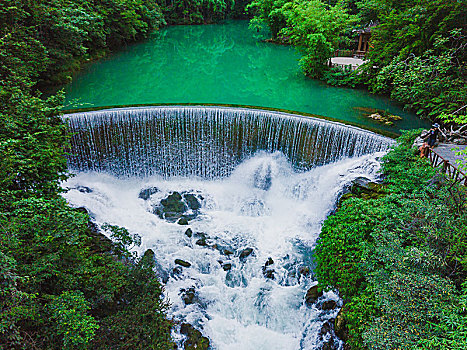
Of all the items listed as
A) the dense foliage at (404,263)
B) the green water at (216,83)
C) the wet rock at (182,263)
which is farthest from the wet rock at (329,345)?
the green water at (216,83)

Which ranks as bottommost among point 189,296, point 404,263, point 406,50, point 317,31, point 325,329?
point 189,296

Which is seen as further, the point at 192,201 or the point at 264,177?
the point at 264,177

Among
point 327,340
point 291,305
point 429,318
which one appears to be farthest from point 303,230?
point 429,318

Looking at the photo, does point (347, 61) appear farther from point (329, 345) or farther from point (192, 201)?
point (329, 345)

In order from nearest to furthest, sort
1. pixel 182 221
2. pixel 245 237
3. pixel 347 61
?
pixel 245 237, pixel 182 221, pixel 347 61

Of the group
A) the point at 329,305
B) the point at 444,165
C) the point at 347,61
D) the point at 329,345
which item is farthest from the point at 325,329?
the point at 347,61

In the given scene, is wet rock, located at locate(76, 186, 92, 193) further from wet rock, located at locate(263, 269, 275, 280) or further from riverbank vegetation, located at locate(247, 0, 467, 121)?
riverbank vegetation, located at locate(247, 0, 467, 121)

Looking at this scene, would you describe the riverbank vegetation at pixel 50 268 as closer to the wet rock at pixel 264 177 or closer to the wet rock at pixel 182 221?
the wet rock at pixel 182 221

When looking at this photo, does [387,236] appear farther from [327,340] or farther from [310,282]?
[310,282]

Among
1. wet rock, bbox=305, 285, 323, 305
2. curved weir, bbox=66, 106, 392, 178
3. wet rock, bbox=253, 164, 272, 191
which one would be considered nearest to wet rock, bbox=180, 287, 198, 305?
wet rock, bbox=305, 285, 323, 305
